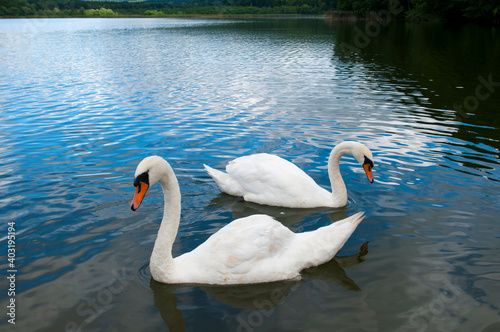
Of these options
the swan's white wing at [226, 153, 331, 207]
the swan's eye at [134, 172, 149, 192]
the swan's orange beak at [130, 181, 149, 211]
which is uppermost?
the swan's eye at [134, 172, 149, 192]

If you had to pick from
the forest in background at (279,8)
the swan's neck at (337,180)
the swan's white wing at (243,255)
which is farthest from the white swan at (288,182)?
the forest in background at (279,8)

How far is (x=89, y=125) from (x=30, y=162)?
3.53m

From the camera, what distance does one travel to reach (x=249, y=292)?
5340mm

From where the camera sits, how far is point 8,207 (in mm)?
7621

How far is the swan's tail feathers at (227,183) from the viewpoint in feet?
27.0

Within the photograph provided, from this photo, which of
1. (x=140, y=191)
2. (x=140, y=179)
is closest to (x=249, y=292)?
(x=140, y=191)

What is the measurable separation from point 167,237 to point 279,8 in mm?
159009

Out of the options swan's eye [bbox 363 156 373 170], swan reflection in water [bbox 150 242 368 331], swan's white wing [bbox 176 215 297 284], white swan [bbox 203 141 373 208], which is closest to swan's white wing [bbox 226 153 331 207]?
white swan [bbox 203 141 373 208]

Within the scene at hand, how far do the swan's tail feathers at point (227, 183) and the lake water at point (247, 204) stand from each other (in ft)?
0.80

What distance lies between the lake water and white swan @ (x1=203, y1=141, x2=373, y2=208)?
0.78 ft

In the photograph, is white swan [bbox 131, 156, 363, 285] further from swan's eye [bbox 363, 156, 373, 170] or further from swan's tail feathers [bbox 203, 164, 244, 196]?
swan's tail feathers [bbox 203, 164, 244, 196]

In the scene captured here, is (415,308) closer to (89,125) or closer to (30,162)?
(30,162)

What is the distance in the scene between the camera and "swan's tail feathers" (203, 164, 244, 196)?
8.23m

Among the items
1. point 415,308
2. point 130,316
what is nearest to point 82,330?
point 130,316
